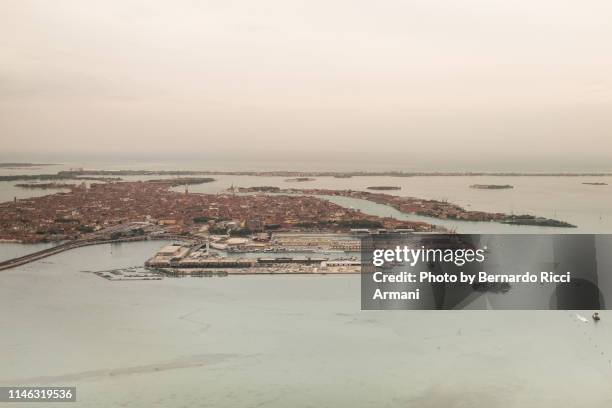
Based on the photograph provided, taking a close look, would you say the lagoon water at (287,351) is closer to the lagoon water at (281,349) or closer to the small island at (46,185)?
the lagoon water at (281,349)

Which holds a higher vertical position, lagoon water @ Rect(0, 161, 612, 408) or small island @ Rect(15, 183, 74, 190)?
small island @ Rect(15, 183, 74, 190)

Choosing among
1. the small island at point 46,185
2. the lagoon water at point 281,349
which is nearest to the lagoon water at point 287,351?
the lagoon water at point 281,349

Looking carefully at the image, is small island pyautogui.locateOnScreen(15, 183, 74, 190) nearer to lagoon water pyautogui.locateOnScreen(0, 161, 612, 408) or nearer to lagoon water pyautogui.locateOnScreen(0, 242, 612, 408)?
lagoon water pyautogui.locateOnScreen(0, 161, 612, 408)

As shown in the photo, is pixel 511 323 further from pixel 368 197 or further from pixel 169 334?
pixel 368 197

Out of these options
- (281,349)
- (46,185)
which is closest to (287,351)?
(281,349)

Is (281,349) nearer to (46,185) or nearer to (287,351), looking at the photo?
(287,351)

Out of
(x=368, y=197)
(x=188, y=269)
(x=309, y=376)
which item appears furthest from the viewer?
(x=368, y=197)

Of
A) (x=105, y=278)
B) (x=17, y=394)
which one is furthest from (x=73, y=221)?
(x=17, y=394)

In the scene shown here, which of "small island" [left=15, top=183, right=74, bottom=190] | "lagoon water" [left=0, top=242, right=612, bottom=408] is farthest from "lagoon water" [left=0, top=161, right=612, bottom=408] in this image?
"small island" [left=15, top=183, right=74, bottom=190]
